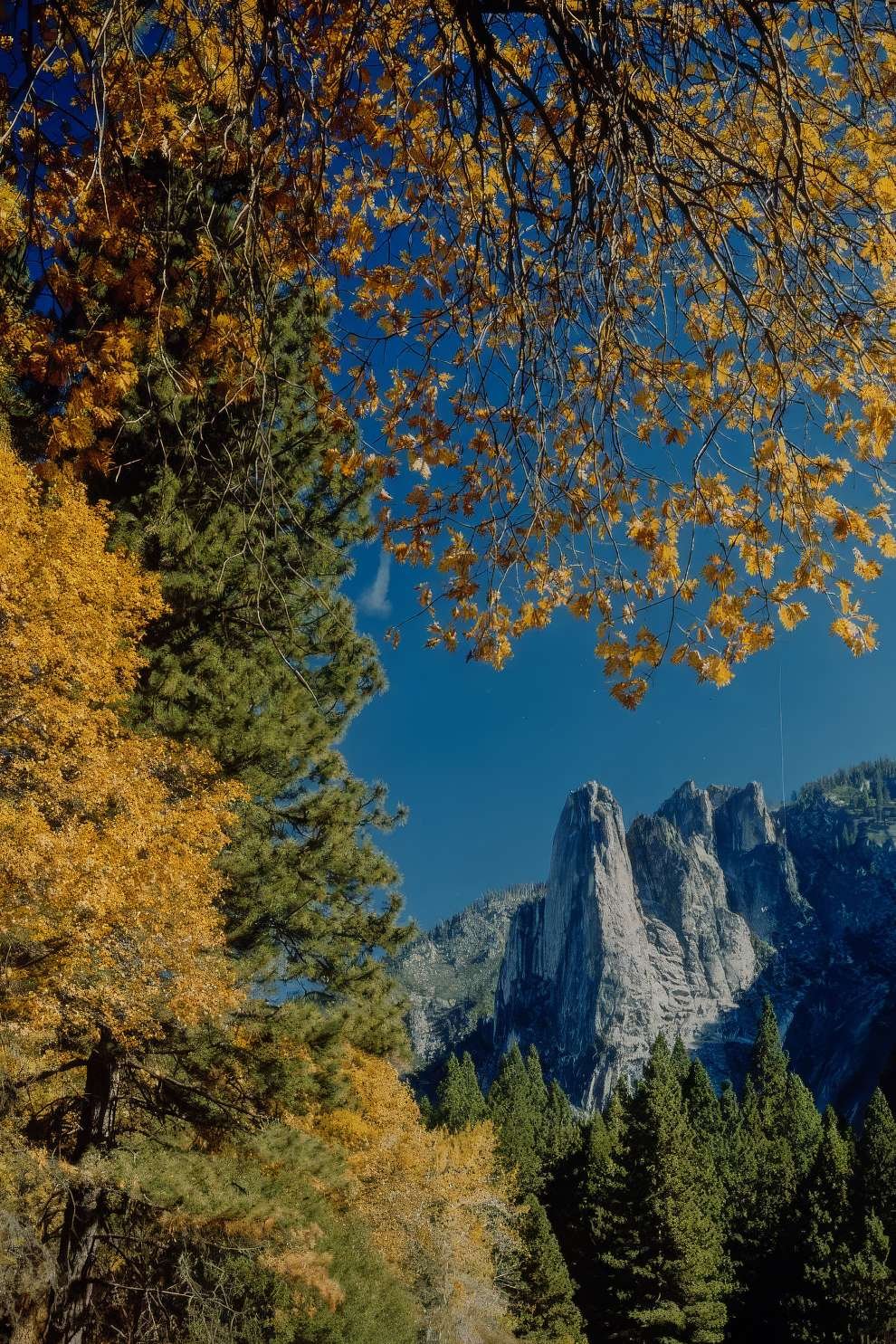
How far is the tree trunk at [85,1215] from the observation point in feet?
26.8

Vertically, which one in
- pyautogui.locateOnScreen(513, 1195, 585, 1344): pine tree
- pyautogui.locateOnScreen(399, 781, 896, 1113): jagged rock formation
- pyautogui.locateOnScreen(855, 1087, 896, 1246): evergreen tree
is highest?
pyautogui.locateOnScreen(399, 781, 896, 1113): jagged rock formation

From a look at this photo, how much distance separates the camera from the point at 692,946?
12431 centimetres

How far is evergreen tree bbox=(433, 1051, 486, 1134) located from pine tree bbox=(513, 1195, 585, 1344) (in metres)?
13.4

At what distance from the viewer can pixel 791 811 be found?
154 metres

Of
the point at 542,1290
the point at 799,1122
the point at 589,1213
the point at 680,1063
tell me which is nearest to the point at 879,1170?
the point at 542,1290

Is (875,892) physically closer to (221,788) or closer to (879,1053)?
(879,1053)

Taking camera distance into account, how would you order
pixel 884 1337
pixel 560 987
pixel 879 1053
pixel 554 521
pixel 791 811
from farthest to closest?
pixel 791 811 < pixel 560 987 < pixel 879 1053 < pixel 884 1337 < pixel 554 521

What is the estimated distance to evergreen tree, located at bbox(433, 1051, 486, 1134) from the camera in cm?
4211

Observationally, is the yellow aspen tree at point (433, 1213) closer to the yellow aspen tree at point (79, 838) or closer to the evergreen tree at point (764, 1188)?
the evergreen tree at point (764, 1188)

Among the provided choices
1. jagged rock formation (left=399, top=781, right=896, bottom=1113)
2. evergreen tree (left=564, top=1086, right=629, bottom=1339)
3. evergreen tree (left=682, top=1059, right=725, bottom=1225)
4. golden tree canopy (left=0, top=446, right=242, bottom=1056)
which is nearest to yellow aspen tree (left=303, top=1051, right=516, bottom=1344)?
evergreen tree (left=564, top=1086, right=629, bottom=1339)

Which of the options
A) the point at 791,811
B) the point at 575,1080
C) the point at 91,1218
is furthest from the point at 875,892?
the point at 91,1218

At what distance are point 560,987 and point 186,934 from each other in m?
123

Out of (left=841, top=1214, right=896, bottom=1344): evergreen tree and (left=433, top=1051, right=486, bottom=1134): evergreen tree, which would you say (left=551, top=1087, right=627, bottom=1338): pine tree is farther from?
(left=841, top=1214, right=896, bottom=1344): evergreen tree

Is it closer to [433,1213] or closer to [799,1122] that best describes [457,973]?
[799,1122]
